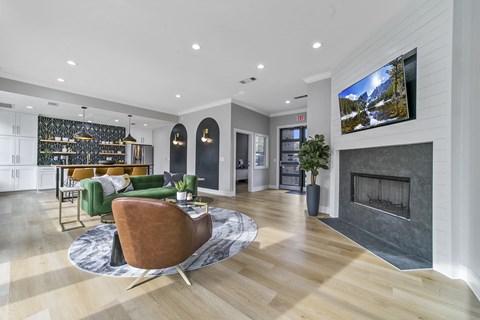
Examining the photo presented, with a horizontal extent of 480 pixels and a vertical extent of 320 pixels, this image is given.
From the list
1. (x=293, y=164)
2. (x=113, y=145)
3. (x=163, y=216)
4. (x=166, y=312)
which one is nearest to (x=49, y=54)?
(x=163, y=216)

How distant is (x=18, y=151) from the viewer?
6250mm

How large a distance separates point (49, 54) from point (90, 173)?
3184mm

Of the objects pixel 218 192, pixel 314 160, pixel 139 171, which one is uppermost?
pixel 314 160

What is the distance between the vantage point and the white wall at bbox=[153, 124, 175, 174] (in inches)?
339

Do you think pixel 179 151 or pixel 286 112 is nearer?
pixel 286 112

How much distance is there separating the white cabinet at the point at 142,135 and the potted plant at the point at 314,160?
25.9 feet

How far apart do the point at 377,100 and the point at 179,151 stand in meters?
6.87

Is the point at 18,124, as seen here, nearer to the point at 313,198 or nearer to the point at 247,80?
the point at 247,80

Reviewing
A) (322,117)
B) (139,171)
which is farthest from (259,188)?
(139,171)

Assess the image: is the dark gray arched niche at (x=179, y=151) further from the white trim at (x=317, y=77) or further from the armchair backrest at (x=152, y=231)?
the armchair backrest at (x=152, y=231)

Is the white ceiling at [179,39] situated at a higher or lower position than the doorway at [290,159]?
higher

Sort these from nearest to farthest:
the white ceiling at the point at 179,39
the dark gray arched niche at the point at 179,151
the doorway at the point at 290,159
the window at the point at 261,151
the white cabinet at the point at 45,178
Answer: the white ceiling at the point at 179,39 < the white cabinet at the point at 45,178 < the doorway at the point at 290,159 < the window at the point at 261,151 < the dark gray arched niche at the point at 179,151

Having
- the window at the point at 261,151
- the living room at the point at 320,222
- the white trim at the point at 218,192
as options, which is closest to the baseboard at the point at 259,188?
the window at the point at 261,151

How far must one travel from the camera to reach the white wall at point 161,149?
28.2ft
